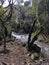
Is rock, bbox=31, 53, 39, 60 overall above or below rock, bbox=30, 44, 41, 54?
above

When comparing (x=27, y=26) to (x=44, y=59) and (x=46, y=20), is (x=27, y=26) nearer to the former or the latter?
(x=46, y=20)

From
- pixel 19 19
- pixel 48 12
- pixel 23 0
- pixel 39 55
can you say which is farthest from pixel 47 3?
pixel 23 0

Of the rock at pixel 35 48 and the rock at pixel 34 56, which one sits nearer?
the rock at pixel 34 56

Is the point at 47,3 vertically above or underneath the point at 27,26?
above

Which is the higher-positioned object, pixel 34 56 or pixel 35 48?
pixel 34 56

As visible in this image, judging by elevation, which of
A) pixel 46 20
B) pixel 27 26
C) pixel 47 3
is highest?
pixel 47 3

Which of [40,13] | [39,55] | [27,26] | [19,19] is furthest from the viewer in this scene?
[19,19]

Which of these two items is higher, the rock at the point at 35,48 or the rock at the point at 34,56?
the rock at the point at 34,56

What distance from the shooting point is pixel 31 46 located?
13.5 m

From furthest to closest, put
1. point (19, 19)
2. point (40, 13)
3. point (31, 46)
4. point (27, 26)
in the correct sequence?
point (19, 19), point (27, 26), point (40, 13), point (31, 46)

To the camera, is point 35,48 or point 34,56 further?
point 35,48

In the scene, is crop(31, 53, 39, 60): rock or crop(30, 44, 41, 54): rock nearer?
crop(31, 53, 39, 60): rock

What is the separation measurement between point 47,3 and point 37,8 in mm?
1241

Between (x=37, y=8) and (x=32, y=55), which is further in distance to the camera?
(x=37, y=8)
